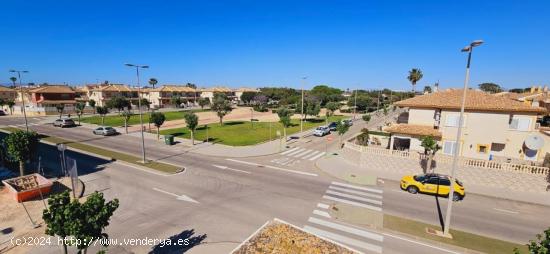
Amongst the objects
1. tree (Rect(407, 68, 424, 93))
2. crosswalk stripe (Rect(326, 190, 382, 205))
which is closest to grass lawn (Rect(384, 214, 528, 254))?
crosswalk stripe (Rect(326, 190, 382, 205))

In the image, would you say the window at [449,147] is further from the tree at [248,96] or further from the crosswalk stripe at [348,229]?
the tree at [248,96]

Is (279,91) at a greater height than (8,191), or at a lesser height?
greater

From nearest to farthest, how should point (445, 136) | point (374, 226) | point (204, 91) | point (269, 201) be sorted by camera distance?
point (374, 226) → point (269, 201) → point (445, 136) → point (204, 91)

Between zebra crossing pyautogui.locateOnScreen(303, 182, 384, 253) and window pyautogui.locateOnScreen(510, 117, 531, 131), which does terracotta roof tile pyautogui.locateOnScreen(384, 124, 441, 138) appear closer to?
window pyautogui.locateOnScreen(510, 117, 531, 131)

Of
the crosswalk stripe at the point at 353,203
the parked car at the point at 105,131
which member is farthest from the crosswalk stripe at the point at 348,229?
the parked car at the point at 105,131

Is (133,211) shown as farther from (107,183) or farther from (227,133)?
(227,133)

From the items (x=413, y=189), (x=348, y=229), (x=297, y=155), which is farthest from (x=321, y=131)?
(x=348, y=229)

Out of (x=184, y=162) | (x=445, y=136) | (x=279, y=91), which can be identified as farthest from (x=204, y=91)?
(x=445, y=136)
